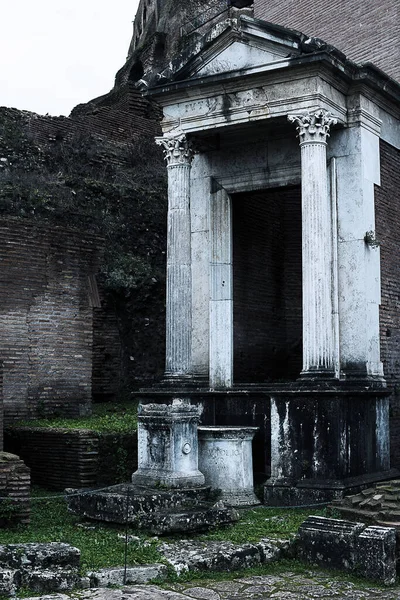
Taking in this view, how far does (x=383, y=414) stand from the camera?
11.6 meters

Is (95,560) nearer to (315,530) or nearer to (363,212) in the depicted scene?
(315,530)

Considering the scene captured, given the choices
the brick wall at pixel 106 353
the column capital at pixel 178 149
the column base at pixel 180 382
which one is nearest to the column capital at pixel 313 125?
the column capital at pixel 178 149

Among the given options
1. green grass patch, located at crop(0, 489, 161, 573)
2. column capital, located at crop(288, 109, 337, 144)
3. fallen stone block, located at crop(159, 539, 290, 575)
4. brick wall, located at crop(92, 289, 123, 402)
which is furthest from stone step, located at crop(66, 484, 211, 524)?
brick wall, located at crop(92, 289, 123, 402)

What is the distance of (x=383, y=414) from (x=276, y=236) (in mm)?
4143

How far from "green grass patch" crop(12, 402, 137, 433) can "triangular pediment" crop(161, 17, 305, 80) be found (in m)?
5.03

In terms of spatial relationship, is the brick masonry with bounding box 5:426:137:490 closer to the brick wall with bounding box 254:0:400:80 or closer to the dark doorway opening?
the dark doorway opening

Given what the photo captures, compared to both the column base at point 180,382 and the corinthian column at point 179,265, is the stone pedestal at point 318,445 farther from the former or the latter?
the corinthian column at point 179,265

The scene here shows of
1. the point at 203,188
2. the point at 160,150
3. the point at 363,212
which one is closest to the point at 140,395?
the point at 203,188

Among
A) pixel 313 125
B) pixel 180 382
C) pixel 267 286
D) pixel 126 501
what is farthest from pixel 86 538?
pixel 267 286

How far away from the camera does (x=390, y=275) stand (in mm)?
12289

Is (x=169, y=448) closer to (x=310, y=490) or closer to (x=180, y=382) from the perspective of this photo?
(x=310, y=490)

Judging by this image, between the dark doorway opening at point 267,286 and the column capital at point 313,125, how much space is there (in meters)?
1.81

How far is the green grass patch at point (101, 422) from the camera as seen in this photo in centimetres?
1186

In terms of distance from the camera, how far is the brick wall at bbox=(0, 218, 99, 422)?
1297cm
